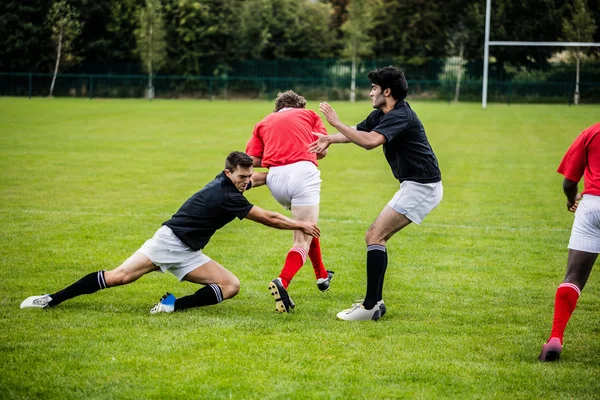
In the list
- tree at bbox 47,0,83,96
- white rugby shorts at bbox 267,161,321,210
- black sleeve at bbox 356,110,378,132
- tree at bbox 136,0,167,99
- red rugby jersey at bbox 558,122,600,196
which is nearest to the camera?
red rugby jersey at bbox 558,122,600,196

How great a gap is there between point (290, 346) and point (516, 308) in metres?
2.58

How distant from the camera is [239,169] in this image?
6648 mm

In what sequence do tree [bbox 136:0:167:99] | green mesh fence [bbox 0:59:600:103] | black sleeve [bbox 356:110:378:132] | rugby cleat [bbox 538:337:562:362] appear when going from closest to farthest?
rugby cleat [bbox 538:337:562:362]
black sleeve [bbox 356:110:378:132]
green mesh fence [bbox 0:59:600:103]
tree [bbox 136:0:167:99]

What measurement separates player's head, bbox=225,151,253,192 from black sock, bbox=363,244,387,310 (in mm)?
1322

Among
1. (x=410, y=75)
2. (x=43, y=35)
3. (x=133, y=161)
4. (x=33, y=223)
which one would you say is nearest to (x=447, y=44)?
(x=410, y=75)

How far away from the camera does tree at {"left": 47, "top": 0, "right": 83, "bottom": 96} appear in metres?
54.6

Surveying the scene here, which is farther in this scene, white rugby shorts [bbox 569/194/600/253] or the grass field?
white rugby shorts [bbox 569/194/600/253]

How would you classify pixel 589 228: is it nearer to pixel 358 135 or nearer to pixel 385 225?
pixel 385 225

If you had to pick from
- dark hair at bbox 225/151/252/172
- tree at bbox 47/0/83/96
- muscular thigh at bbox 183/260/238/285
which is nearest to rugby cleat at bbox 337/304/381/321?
muscular thigh at bbox 183/260/238/285

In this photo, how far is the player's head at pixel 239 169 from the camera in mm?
6625

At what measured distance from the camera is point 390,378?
523cm

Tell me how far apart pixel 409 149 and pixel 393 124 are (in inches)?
14.7

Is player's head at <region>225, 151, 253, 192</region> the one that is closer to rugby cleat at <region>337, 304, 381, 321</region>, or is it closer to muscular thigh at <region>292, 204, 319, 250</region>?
muscular thigh at <region>292, 204, 319, 250</region>

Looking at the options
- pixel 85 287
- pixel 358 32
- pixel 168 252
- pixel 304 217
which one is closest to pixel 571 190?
pixel 304 217
